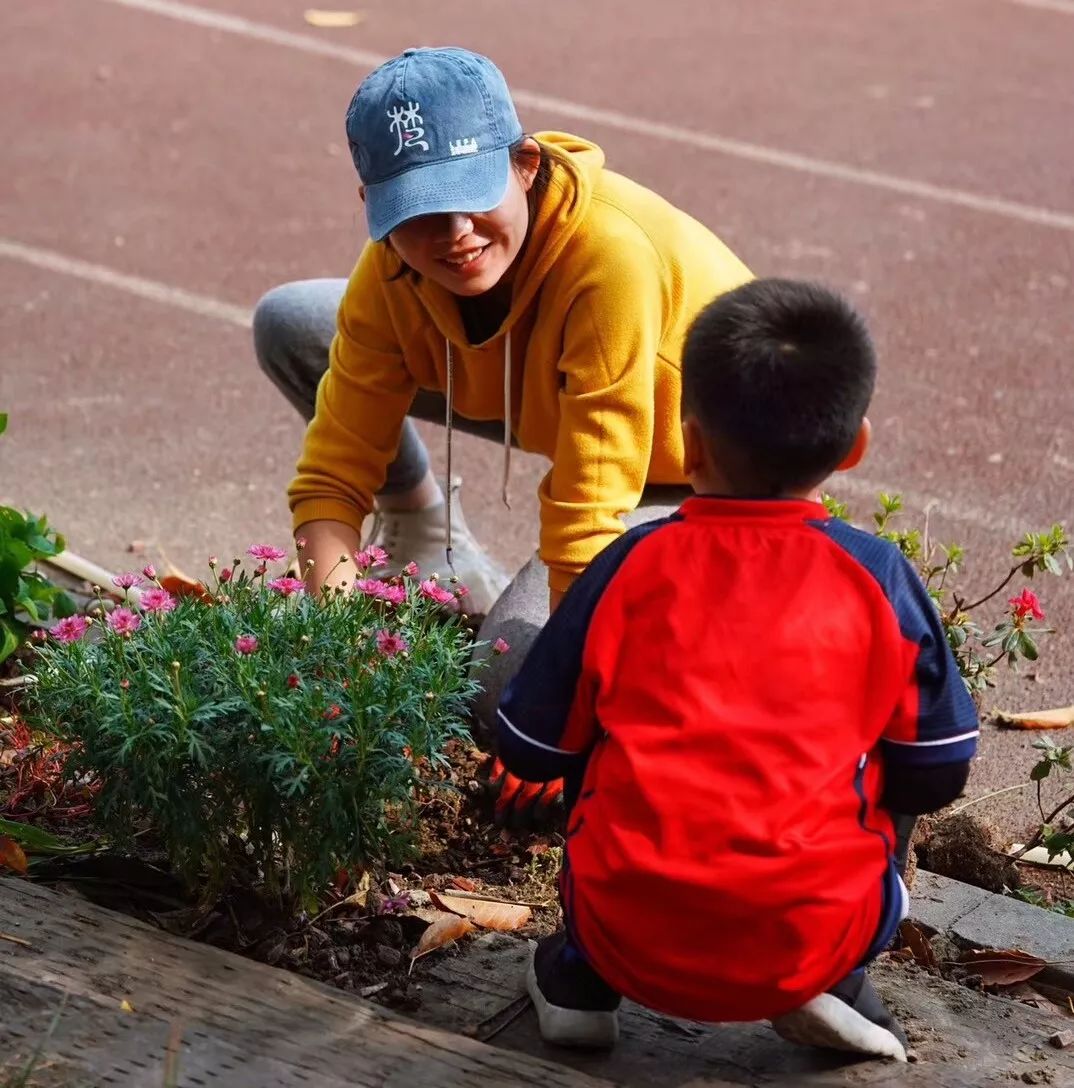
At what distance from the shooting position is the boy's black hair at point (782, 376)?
212 cm

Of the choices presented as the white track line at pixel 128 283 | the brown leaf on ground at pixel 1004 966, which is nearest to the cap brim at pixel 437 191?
the brown leaf on ground at pixel 1004 966

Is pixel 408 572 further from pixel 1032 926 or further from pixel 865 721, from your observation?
pixel 1032 926

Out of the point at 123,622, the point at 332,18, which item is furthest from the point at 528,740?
the point at 332,18

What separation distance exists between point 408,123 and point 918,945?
1.57m

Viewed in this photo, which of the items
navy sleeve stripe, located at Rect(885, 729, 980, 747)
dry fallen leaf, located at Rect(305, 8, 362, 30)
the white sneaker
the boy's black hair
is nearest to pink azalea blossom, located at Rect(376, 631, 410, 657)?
the boy's black hair

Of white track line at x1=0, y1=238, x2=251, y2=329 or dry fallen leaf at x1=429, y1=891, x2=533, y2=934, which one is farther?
white track line at x1=0, y1=238, x2=251, y2=329

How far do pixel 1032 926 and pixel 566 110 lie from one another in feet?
18.7

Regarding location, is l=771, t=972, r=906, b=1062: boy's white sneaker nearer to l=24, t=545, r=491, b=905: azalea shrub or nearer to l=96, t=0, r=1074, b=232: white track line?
l=24, t=545, r=491, b=905: azalea shrub

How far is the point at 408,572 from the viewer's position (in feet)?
8.88

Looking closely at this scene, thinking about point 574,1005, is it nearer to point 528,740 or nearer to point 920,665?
point 528,740

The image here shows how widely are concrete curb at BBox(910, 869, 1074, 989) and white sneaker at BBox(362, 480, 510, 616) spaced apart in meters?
1.38

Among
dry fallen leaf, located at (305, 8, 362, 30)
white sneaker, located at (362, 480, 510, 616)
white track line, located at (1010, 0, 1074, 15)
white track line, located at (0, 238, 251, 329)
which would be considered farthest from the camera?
white track line, located at (1010, 0, 1074, 15)

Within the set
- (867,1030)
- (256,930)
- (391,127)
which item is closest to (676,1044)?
(867,1030)

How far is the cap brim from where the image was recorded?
2801 mm
